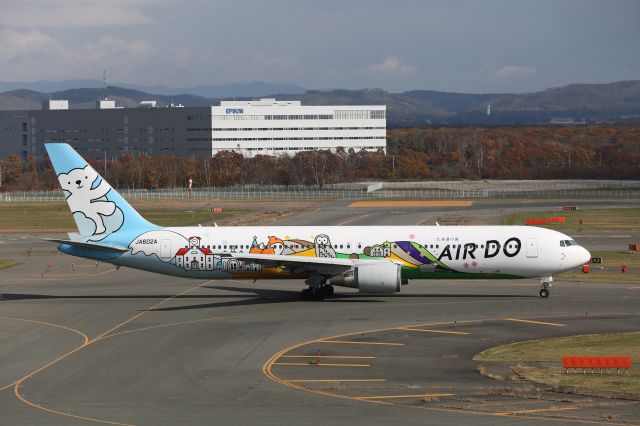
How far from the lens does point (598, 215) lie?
123 metres

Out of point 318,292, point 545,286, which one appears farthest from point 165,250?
point 545,286

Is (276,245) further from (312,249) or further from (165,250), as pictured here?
(165,250)

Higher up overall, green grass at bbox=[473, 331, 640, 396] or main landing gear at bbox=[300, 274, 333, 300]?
main landing gear at bbox=[300, 274, 333, 300]

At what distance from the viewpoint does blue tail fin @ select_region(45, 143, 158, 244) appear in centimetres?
5916

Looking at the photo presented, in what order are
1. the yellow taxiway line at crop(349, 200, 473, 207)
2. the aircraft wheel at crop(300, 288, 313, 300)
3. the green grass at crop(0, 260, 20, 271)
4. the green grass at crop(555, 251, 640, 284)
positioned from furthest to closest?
the yellow taxiway line at crop(349, 200, 473, 207) < the green grass at crop(0, 260, 20, 271) < the green grass at crop(555, 251, 640, 284) < the aircraft wheel at crop(300, 288, 313, 300)

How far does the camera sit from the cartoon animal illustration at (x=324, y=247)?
188ft

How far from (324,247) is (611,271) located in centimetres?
2302

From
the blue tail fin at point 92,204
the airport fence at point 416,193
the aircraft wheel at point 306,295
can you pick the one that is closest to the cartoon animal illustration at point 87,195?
the blue tail fin at point 92,204

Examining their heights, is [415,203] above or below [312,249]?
above

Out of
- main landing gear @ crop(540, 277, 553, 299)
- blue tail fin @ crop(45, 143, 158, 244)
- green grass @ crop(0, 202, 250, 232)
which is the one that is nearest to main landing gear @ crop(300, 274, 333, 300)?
blue tail fin @ crop(45, 143, 158, 244)

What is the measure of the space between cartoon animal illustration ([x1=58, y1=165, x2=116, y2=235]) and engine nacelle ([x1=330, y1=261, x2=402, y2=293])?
15.3 m

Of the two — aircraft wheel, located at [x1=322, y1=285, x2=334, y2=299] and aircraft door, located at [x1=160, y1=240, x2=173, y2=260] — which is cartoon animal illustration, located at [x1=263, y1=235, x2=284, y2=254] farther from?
aircraft door, located at [x1=160, y1=240, x2=173, y2=260]

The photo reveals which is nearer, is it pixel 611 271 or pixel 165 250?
pixel 165 250

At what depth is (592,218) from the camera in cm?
11850
